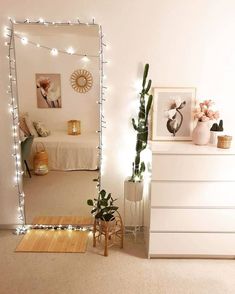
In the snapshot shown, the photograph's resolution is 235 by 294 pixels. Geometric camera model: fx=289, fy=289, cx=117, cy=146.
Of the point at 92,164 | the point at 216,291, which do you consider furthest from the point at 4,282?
the point at 216,291

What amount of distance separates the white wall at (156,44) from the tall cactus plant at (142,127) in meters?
0.13

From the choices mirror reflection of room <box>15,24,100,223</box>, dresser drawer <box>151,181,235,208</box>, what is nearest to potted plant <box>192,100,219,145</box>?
dresser drawer <box>151,181,235,208</box>

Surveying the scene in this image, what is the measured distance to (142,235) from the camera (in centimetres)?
293

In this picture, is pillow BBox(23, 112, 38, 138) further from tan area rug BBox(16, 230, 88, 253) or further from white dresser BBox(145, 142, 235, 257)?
white dresser BBox(145, 142, 235, 257)

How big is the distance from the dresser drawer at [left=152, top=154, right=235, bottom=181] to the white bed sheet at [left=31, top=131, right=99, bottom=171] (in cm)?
72

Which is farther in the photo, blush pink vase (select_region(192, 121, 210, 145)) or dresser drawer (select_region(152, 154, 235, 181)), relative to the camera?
blush pink vase (select_region(192, 121, 210, 145))

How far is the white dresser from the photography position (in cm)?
234

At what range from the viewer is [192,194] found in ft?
7.92

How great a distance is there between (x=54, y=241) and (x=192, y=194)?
1385 mm

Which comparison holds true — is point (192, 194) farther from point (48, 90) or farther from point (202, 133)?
point (48, 90)

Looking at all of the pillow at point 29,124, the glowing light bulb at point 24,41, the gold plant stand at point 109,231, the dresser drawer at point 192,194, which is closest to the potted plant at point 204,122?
the dresser drawer at point 192,194

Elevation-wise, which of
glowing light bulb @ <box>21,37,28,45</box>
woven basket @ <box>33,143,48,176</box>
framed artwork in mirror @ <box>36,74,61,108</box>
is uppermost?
glowing light bulb @ <box>21,37,28,45</box>

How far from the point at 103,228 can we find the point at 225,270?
3.56 ft

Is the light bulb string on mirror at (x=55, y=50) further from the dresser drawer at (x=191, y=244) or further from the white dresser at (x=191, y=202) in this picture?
the dresser drawer at (x=191, y=244)
